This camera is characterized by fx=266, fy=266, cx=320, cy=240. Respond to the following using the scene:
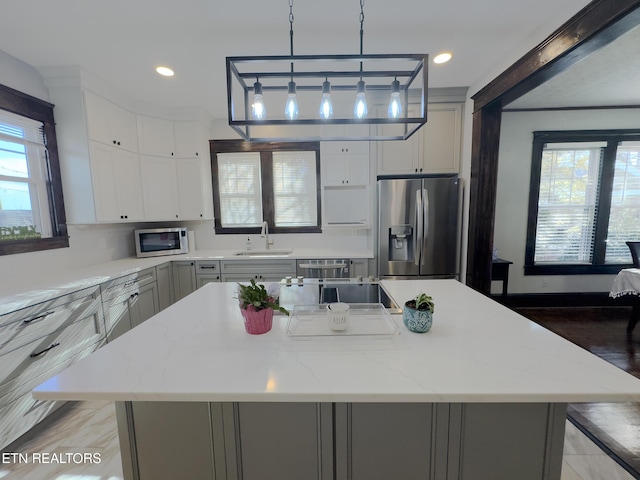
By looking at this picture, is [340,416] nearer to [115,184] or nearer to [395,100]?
[395,100]

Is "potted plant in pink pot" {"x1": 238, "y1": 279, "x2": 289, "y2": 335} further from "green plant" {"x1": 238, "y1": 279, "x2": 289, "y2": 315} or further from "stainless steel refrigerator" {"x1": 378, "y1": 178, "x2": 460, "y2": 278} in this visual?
"stainless steel refrigerator" {"x1": 378, "y1": 178, "x2": 460, "y2": 278}

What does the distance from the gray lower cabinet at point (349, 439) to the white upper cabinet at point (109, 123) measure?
269cm

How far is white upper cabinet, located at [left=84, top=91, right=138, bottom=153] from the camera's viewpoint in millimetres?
2514

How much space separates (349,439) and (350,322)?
44 cm

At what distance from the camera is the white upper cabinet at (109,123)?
8.25ft

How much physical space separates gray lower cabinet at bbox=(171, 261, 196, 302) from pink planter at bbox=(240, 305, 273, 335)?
2309mm

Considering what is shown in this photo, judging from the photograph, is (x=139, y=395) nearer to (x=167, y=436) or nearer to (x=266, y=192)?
(x=167, y=436)

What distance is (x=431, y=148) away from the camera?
2992 mm

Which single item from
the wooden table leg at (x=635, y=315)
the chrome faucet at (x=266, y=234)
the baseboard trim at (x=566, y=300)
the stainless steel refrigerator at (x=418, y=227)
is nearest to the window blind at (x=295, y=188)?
the chrome faucet at (x=266, y=234)

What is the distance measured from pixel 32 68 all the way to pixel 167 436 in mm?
3199

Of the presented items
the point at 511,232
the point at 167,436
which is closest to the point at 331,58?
the point at 167,436

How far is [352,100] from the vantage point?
296 centimetres

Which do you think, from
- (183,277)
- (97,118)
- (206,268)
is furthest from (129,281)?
(97,118)

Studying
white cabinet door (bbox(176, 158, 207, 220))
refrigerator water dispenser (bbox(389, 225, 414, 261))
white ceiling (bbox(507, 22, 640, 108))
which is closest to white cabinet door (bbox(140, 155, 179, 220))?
white cabinet door (bbox(176, 158, 207, 220))
